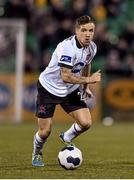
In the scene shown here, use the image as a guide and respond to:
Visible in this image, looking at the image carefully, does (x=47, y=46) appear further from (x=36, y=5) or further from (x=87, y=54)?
(x=87, y=54)

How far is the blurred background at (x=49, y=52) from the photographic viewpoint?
22031mm

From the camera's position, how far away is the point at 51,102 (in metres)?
10.7

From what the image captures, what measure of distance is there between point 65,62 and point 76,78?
0.28m

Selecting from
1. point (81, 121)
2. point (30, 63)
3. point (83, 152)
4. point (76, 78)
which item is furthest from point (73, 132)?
point (30, 63)

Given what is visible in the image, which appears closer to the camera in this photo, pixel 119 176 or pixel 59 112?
pixel 119 176

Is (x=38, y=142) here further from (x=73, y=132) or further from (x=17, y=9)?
(x=17, y=9)

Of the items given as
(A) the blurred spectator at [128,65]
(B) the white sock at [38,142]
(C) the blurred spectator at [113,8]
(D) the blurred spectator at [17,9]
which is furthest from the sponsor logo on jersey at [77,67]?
(C) the blurred spectator at [113,8]

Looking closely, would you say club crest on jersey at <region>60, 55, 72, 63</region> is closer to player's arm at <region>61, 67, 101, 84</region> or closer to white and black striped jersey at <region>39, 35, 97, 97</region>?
white and black striped jersey at <region>39, 35, 97, 97</region>

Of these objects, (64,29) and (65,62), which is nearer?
(65,62)

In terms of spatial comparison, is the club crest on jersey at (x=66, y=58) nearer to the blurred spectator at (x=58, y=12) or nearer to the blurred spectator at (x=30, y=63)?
the blurred spectator at (x=30, y=63)

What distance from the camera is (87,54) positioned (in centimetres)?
1055

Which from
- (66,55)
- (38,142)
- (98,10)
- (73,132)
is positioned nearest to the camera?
(66,55)

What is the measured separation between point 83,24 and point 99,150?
13.4 feet

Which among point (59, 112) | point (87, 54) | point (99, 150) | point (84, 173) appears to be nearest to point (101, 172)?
point (84, 173)
